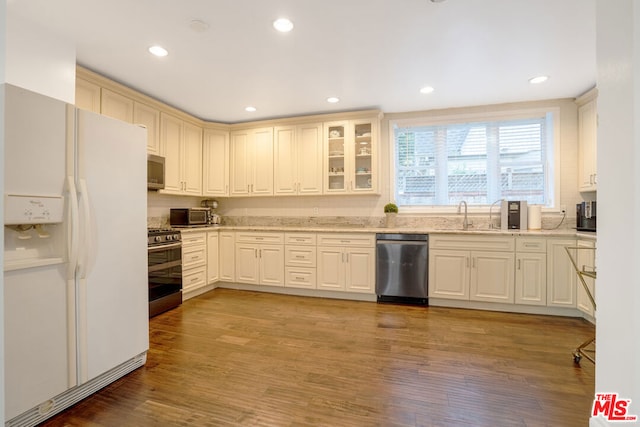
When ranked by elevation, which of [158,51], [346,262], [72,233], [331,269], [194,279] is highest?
[158,51]

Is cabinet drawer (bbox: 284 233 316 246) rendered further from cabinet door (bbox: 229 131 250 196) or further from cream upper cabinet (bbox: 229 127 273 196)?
cabinet door (bbox: 229 131 250 196)

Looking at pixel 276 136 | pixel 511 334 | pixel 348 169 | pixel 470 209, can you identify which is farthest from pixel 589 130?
pixel 276 136

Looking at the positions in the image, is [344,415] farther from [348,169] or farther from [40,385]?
[348,169]

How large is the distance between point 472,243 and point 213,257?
11.1ft

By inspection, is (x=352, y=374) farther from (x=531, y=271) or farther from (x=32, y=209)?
(x=531, y=271)

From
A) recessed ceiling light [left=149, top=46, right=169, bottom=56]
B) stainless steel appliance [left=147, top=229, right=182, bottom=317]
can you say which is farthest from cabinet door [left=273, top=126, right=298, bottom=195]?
recessed ceiling light [left=149, top=46, right=169, bottom=56]

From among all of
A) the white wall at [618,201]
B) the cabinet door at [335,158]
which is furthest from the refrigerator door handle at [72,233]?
the cabinet door at [335,158]

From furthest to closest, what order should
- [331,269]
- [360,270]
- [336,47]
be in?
[331,269]
[360,270]
[336,47]

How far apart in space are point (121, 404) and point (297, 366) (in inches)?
42.9

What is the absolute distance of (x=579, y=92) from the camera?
3490 millimetres

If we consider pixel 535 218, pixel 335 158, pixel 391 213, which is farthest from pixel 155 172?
pixel 535 218

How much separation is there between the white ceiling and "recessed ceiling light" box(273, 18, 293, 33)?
0.16 feet

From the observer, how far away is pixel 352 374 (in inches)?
81.6

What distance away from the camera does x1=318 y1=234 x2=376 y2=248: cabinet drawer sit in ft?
12.4
